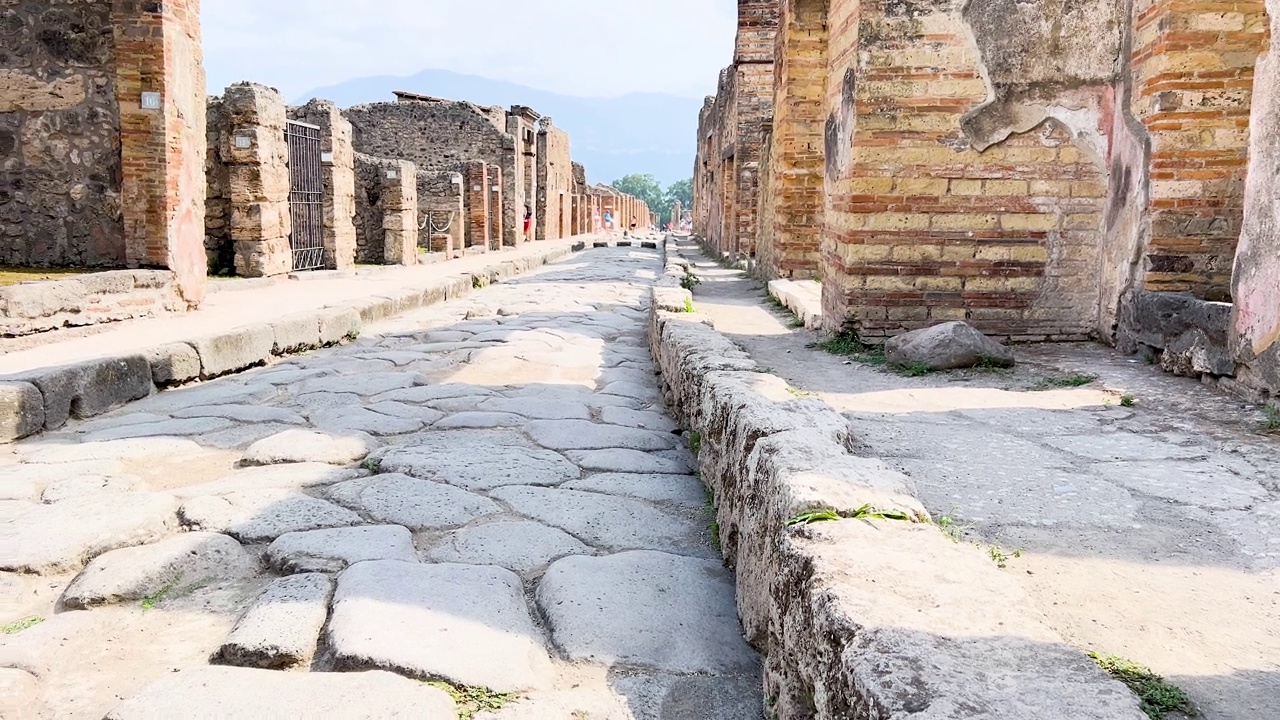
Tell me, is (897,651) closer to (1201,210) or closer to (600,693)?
(600,693)

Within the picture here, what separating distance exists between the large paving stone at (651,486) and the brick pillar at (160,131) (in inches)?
240

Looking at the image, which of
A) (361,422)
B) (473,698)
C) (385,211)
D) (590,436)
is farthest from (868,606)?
(385,211)

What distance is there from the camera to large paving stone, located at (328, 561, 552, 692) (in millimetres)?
1589

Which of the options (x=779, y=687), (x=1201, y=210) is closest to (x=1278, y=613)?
(x=779, y=687)

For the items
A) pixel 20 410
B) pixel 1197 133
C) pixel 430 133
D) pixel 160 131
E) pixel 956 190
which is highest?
pixel 430 133

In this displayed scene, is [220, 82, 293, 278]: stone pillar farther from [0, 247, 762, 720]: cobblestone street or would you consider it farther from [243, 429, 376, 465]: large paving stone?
[243, 429, 376, 465]: large paving stone

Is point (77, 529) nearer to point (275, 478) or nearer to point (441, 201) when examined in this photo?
point (275, 478)

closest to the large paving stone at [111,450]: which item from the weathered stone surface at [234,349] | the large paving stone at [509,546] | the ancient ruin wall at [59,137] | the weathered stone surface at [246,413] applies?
the weathered stone surface at [246,413]

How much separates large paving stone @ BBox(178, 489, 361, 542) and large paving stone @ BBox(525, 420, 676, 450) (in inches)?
39.2

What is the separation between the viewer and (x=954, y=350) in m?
4.18

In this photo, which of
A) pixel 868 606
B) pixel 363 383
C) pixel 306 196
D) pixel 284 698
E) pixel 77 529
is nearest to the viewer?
pixel 868 606

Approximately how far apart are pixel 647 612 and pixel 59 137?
25.1ft

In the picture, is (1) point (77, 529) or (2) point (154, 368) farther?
(2) point (154, 368)

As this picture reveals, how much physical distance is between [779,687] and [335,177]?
12.8 m
